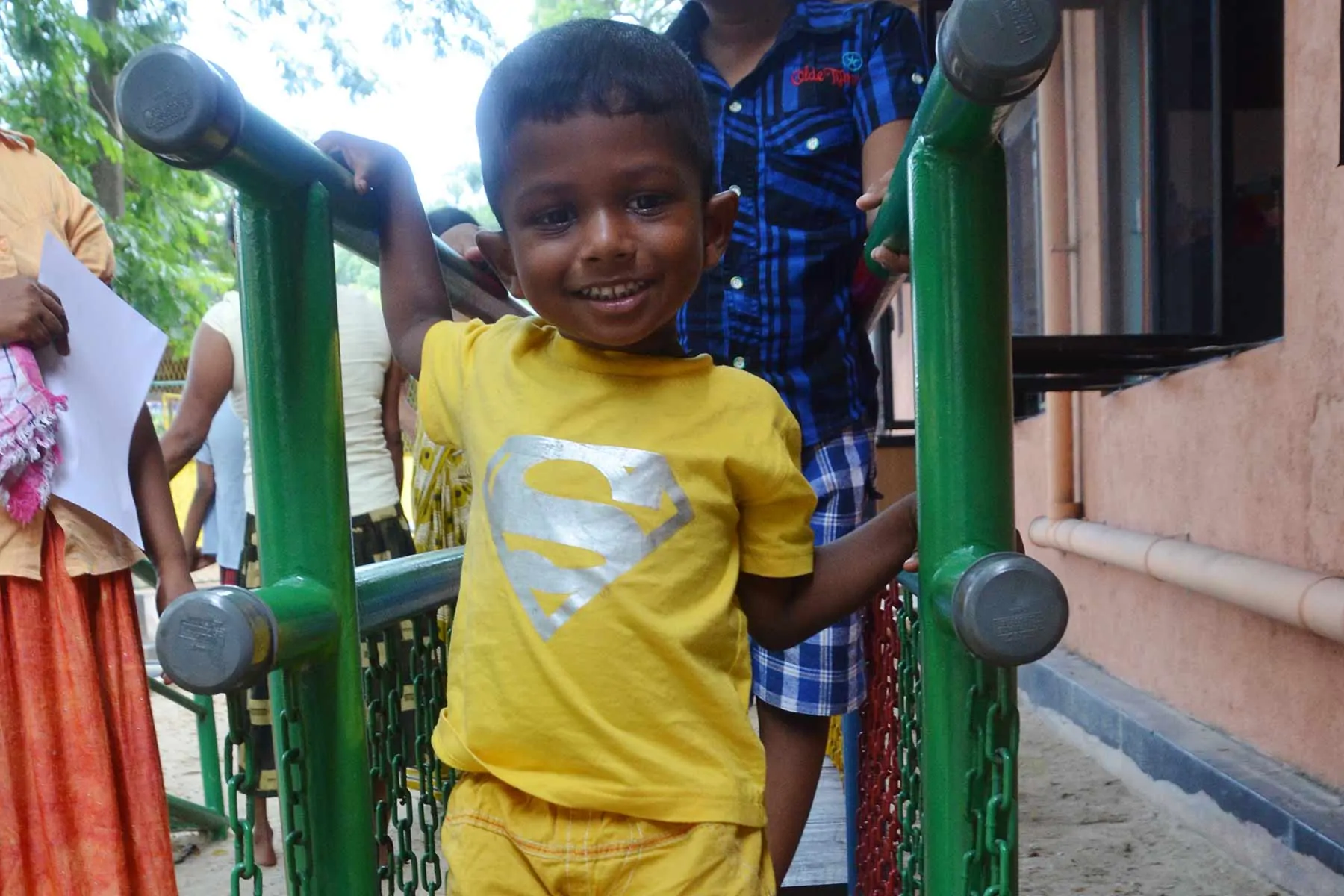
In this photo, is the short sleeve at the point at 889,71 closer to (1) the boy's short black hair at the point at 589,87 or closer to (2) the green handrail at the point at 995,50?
(1) the boy's short black hair at the point at 589,87

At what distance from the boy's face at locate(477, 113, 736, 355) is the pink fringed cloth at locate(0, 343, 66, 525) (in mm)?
1222

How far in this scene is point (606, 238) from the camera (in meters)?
1.11

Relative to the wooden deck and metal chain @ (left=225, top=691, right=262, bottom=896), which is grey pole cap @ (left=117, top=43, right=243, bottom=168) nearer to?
metal chain @ (left=225, top=691, right=262, bottom=896)

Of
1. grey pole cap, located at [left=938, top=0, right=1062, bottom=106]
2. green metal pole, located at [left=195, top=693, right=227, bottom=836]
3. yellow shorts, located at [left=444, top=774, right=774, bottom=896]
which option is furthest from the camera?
green metal pole, located at [left=195, top=693, right=227, bottom=836]

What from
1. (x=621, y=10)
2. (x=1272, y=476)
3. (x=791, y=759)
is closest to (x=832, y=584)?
(x=791, y=759)

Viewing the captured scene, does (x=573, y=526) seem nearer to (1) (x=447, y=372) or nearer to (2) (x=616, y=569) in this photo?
(2) (x=616, y=569)

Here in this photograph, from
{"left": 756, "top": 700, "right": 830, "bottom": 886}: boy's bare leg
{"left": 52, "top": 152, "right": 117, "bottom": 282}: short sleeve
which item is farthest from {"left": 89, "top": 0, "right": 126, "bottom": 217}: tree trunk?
{"left": 756, "top": 700, "right": 830, "bottom": 886}: boy's bare leg

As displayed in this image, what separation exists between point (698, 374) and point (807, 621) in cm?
27

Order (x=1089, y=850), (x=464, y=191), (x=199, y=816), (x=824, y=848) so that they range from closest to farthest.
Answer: (x=824, y=848) < (x=1089, y=850) < (x=199, y=816) < (x=464, y=191)

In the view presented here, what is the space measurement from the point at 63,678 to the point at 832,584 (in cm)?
148

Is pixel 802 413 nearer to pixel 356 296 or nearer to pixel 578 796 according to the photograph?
pixel 578 796

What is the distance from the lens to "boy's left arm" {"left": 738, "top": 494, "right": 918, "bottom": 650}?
1240 millimetres

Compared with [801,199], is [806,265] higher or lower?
lower

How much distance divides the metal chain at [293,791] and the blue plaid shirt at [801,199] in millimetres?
1029
